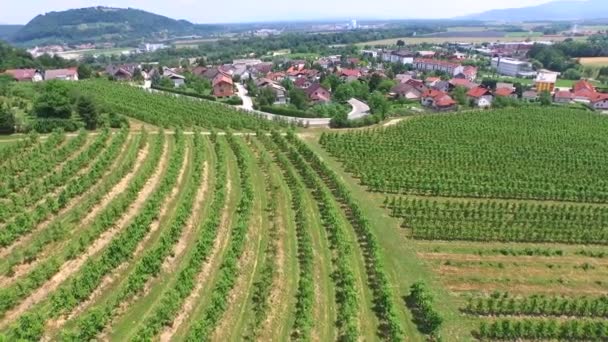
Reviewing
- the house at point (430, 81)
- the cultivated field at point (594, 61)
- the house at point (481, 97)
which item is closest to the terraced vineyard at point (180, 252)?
the house at point (481, 97)

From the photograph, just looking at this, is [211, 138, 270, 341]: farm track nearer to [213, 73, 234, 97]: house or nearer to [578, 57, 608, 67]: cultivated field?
[213, 73, 234, 97]: house

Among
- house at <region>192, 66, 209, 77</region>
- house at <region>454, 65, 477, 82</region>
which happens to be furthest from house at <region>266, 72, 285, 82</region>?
house at <region>454, 65, 477, 82</region>

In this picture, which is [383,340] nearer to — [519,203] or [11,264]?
[11,264]

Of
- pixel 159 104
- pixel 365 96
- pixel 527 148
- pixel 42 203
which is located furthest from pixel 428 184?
pixel 365 96

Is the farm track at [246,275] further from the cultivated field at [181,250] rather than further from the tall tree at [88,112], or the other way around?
the tall tree at [88,112]

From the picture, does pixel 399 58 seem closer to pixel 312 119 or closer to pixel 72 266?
pixel 312 119

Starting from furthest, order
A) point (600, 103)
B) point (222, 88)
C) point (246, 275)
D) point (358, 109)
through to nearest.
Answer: point (222, 88) → point (600, 103) → point (358, 109) → point (246, 275)

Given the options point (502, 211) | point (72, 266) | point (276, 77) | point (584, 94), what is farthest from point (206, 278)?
point (276, 77)
